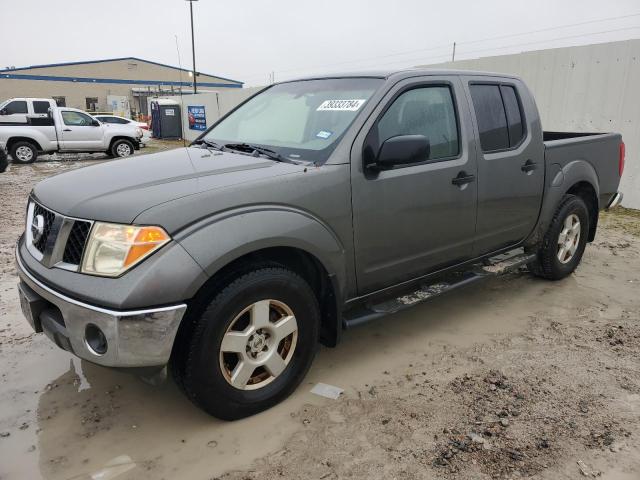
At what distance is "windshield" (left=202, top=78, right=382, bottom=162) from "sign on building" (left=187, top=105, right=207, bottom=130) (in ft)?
67.0

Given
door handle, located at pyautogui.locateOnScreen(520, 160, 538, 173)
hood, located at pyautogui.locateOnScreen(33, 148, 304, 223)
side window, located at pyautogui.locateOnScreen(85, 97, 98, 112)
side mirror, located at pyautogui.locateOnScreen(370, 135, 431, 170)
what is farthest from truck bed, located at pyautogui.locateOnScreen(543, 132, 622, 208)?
side window, located at pyautogui.locateOnScreen(85, 97, 98, 112)

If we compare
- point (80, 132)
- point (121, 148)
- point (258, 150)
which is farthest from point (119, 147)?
point (258, 150)

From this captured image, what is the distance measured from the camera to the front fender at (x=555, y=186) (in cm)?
423

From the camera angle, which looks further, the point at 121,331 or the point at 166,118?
the point at 166,118

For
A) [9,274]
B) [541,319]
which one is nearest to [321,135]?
[541,319]

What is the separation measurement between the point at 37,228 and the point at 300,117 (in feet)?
5.65

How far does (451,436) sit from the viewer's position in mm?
2557

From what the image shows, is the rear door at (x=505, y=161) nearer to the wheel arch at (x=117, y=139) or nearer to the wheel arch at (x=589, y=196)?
the wheel arch at (x=589, y=196)

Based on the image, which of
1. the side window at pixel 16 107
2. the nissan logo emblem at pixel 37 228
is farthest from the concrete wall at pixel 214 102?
the nissan logo emblem at pixel 37 228

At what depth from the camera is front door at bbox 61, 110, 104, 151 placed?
15477mm

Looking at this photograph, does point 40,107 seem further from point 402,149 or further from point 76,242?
point 402,149

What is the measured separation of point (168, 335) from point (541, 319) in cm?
306

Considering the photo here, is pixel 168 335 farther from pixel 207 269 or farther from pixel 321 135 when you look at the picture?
pixel 321 135

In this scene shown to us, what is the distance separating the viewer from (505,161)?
378cm
